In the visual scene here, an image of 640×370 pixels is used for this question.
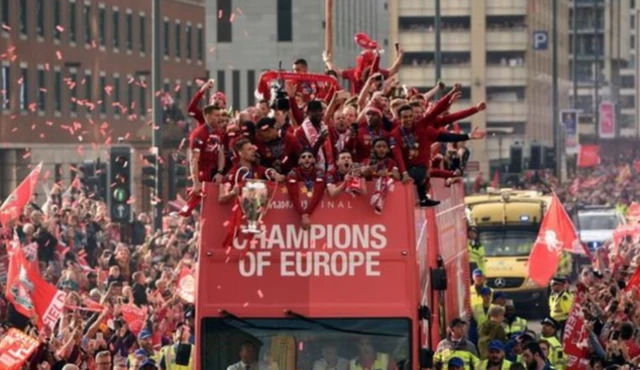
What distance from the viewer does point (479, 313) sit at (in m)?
28.6

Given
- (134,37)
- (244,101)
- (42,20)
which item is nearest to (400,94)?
(42,20)

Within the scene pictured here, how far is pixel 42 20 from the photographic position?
2938 inches

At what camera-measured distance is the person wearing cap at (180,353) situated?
65.7 ft

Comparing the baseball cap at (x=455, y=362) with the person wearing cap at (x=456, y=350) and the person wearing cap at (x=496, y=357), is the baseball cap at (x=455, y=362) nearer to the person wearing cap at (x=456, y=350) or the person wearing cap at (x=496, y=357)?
the person wearing cap at (x=456, y=350)

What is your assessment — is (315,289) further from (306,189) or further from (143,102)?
(143,102)

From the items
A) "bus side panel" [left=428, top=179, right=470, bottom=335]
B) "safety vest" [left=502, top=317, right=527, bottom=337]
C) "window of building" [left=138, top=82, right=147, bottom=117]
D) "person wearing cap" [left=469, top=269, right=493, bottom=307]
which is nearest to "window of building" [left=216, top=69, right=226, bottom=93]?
"window of building" [left=138, top=82, right=147, bottom=117]

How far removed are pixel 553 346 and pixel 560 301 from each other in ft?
17.7

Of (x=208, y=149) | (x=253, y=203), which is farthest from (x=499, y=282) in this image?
(x=253, y=203)

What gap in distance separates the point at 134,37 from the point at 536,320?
44680mm

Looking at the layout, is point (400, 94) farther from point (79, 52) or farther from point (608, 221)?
point (79, 52)

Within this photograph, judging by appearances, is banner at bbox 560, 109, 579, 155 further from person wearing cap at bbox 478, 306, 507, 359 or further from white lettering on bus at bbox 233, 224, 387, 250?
white lettering on bus at bbox 233, 224, 387, 250

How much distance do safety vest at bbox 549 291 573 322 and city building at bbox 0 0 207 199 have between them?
112ft

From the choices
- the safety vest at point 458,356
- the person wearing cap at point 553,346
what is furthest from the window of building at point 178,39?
the safety vest at point 458,356

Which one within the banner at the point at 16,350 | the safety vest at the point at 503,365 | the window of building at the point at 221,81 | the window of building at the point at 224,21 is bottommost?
the safety vest at the point at 503,365
